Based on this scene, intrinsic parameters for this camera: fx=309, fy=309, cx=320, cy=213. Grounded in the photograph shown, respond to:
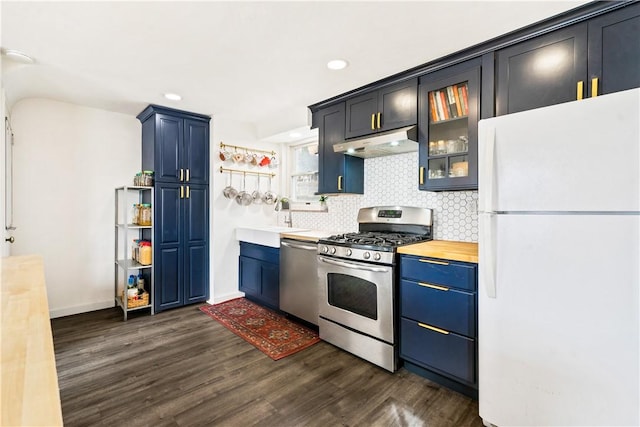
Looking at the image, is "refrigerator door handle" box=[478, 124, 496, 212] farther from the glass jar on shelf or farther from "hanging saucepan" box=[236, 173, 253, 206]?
the glass jar on shelf

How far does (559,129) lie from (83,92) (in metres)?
3.85

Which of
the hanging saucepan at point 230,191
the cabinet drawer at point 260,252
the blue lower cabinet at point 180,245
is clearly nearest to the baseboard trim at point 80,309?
the blue lower cabinet at point 180,245

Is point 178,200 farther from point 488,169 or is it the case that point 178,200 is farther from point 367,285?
point 488,169

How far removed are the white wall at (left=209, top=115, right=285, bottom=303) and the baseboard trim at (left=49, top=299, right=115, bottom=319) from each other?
1.20 meters

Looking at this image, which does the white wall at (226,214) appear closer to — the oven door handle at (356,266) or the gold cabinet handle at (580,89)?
the oven door handle at (356,266)

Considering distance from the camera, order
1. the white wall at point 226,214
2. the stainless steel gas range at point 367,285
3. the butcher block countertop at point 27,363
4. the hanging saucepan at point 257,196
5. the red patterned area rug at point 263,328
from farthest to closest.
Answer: the hanging saucepan at point 257,196 → the white wall at point 226,214 → the red patterned area rug at point 263,328 → the stainless steel gas range at point 367,285 → the butcher block countertop at point 27,363

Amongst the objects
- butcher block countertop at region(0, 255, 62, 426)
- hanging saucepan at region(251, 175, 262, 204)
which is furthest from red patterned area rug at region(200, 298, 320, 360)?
butcher block countertop at region(0, 255, 62, 426)

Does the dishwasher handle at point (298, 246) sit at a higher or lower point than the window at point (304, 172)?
lower

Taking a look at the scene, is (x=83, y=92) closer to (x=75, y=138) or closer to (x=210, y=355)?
(x=75, y=138)

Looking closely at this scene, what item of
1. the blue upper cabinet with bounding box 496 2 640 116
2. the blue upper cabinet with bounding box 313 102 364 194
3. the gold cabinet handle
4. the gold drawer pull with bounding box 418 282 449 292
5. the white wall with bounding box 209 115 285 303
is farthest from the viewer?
the white wall with bounding box 209 115 285 303

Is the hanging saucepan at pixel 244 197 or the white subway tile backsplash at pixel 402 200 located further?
the hanging saucepan at pixel 244 197

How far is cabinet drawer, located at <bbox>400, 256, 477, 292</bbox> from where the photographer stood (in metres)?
1.92

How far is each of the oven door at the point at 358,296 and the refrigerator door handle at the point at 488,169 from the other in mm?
835

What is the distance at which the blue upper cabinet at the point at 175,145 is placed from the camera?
3465 mm
